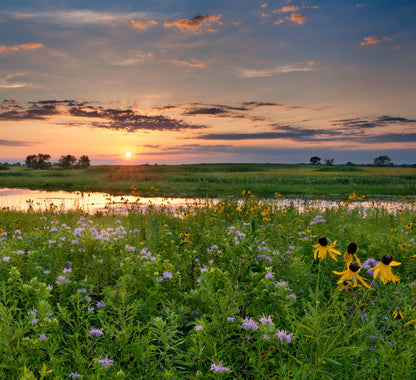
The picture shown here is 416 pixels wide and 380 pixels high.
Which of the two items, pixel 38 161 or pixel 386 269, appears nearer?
pixel 386 269

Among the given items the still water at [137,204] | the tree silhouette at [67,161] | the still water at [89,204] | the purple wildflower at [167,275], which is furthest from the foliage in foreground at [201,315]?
the tree silhouette at [67,161]

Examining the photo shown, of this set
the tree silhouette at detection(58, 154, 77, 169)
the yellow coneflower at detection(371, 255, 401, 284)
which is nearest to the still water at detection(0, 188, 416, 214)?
the yellow coneflower at detection(371, 255, 401, 284)

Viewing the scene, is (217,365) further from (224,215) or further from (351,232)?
(224,215)

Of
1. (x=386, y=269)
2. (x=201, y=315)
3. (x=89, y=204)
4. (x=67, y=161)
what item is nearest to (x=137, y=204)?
(x=89, y=204)

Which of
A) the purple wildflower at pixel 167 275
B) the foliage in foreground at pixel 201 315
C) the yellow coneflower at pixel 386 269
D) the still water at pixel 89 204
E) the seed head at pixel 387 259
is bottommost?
the still water at pixel 89 204

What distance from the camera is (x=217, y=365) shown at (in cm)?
209

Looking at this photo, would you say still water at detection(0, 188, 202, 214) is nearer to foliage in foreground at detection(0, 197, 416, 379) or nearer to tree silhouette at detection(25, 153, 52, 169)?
foliage in foreground at detection(0, 197, 416, 379)

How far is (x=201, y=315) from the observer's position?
3256 millimetres

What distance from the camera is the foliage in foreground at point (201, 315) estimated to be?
223cm

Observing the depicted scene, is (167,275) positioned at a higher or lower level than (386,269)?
lower

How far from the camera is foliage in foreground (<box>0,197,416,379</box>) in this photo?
87.7 inches

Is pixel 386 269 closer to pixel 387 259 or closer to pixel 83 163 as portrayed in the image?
pixel 387 259

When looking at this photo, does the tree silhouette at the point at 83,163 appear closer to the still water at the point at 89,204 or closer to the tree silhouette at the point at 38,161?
the tree silhouette at the point at 38,161

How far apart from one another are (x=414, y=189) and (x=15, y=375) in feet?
127
